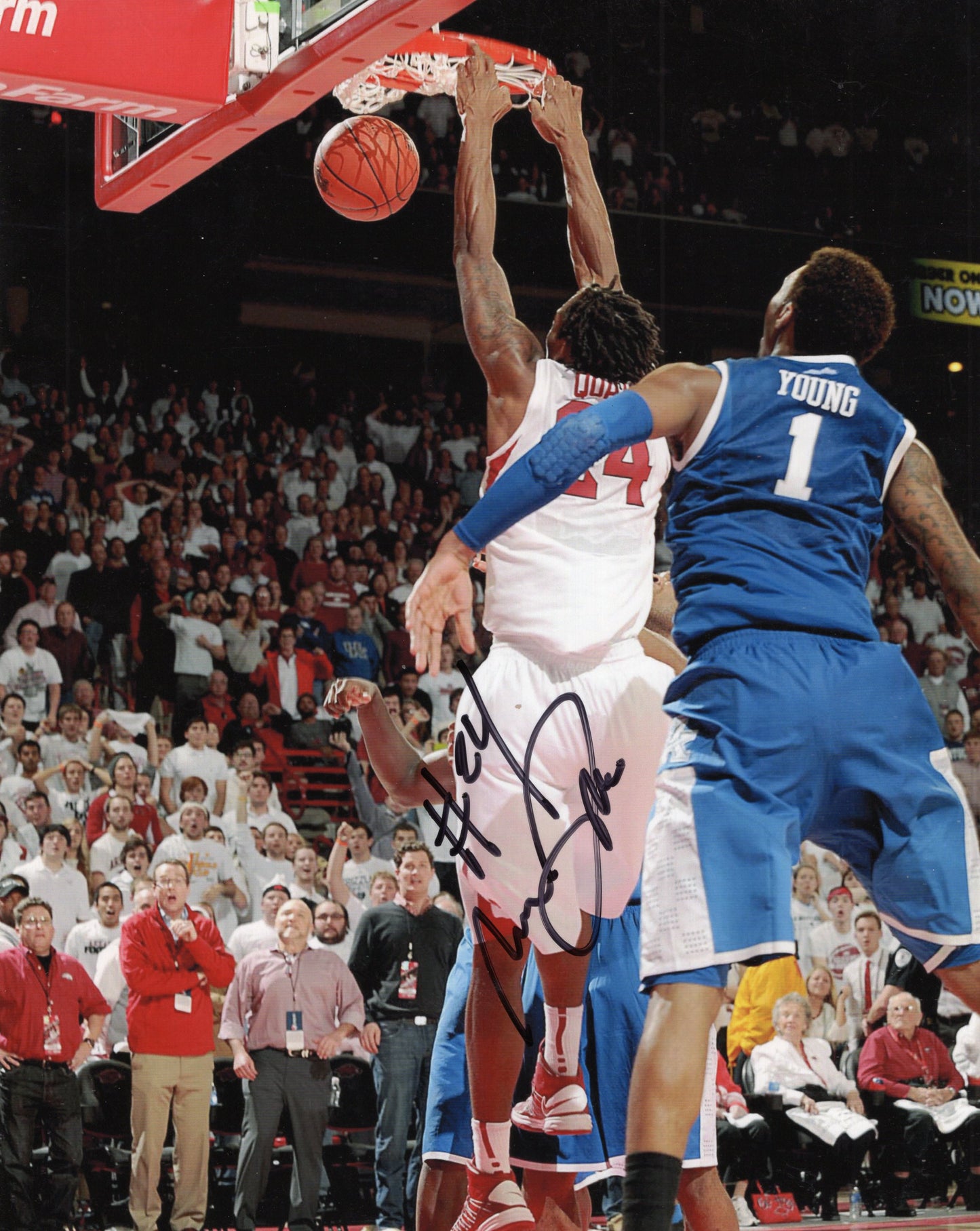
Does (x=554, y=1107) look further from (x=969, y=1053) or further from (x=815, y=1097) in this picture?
(x=969, y=1053)

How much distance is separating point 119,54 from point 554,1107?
128 inches

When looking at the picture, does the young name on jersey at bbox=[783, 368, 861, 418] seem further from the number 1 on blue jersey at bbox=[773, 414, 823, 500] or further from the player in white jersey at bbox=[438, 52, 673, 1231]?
the player in white jersey at bbox=[438, 52, 673, 1231]

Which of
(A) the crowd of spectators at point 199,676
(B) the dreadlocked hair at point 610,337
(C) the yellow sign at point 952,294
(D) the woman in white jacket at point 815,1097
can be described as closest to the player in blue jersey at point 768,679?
(B) the dreadlocked hair at point 610,337

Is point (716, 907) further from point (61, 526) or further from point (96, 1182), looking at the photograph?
point (61, 526)

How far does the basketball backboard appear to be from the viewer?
4.73 metres

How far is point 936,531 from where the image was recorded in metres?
3.20

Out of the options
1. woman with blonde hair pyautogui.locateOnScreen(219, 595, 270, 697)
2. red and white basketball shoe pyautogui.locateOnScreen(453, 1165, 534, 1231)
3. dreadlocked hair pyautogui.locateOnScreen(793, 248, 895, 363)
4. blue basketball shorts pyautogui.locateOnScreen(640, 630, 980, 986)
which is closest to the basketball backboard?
dreadlocked hair pyautogui.locateOnScreen(793, 248, 895, 363)

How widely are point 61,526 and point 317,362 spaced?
14.2 ft

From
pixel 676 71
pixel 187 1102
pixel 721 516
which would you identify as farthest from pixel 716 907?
pixel 676 71

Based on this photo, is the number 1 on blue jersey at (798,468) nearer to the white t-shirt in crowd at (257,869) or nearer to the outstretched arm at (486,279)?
the outstretched arm at (486,279)

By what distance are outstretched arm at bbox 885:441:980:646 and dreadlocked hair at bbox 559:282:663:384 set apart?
841mm

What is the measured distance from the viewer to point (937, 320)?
10.0m

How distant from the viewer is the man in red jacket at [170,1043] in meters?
7.82

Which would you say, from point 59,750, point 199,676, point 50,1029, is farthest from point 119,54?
point 199,676
